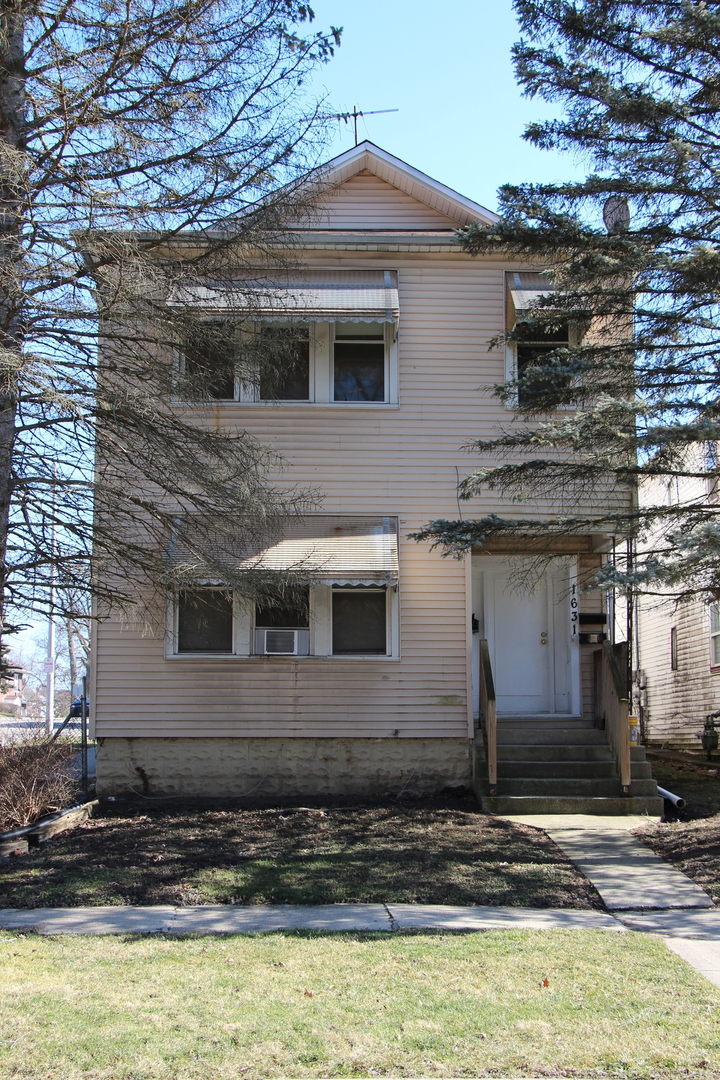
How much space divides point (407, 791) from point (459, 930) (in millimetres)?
5335

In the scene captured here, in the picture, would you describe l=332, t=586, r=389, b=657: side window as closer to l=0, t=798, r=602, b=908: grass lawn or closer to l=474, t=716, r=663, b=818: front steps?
l=474, t=716, r=663, b=818: front steps

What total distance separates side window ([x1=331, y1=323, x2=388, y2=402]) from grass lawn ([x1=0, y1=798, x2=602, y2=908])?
17.7 ft

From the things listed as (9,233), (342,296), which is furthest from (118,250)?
(342,296)

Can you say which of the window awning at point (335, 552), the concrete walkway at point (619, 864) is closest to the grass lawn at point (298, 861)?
the concrete walkway at point (619, 864)

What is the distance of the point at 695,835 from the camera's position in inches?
360

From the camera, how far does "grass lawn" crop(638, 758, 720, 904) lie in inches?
316

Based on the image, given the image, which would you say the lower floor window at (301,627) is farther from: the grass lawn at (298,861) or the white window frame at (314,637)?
the grass lawn at (298,861)

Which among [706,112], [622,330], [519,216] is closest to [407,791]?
[622,330]

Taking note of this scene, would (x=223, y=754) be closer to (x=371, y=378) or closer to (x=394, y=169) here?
A: (x=371, y=378)

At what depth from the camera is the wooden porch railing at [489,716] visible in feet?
34.7

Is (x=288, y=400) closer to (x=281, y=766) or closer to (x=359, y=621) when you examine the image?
(x=359, y=621)

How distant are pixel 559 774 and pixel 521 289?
6.20 metres

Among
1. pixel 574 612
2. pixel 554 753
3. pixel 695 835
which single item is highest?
pixel 574 612

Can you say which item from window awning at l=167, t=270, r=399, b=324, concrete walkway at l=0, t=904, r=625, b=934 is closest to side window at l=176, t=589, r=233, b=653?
window awning at l=167, t=270, r=399, b=324
